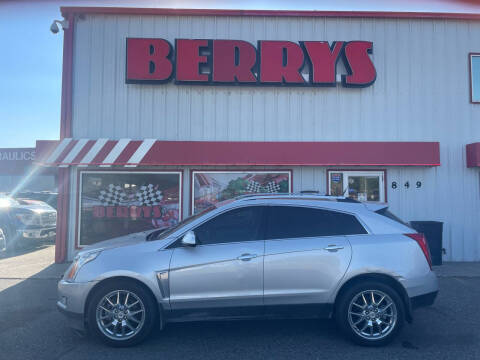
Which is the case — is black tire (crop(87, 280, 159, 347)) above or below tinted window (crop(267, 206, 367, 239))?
below

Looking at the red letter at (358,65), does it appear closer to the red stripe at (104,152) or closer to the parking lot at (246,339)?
the parking lot at (246,339)

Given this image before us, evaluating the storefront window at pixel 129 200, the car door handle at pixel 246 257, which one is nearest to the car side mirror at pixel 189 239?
the car door handle at pixel 246 257

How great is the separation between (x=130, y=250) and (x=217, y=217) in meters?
1.09

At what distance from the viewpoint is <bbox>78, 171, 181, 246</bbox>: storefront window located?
9328mm

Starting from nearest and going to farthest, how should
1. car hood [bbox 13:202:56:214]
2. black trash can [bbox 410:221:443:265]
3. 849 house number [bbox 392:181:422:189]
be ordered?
black trash can [bbox 410:221:443:265] < 849 house number [bbox 392:181:422:189] < car hood [bbox 13:202:56:214]

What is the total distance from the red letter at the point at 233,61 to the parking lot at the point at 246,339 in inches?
247

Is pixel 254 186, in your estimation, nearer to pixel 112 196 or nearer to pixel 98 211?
pixel 112 196

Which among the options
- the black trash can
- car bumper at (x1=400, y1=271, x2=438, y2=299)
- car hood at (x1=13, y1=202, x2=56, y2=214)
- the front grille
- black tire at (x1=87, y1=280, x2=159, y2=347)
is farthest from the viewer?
the front grille

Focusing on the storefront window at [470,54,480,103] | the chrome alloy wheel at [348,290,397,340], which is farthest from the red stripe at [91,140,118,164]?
the storefront window at [470,54,480,103]

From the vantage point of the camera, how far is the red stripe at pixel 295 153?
8.84m

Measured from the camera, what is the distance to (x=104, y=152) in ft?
28.8

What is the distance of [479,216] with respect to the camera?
940 cm

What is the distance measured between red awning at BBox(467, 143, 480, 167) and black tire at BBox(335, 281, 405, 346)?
20.6 feet

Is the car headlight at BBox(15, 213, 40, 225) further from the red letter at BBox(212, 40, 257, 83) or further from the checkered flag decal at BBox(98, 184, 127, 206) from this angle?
the red letter at BBox(212, 40, 257, 83)
